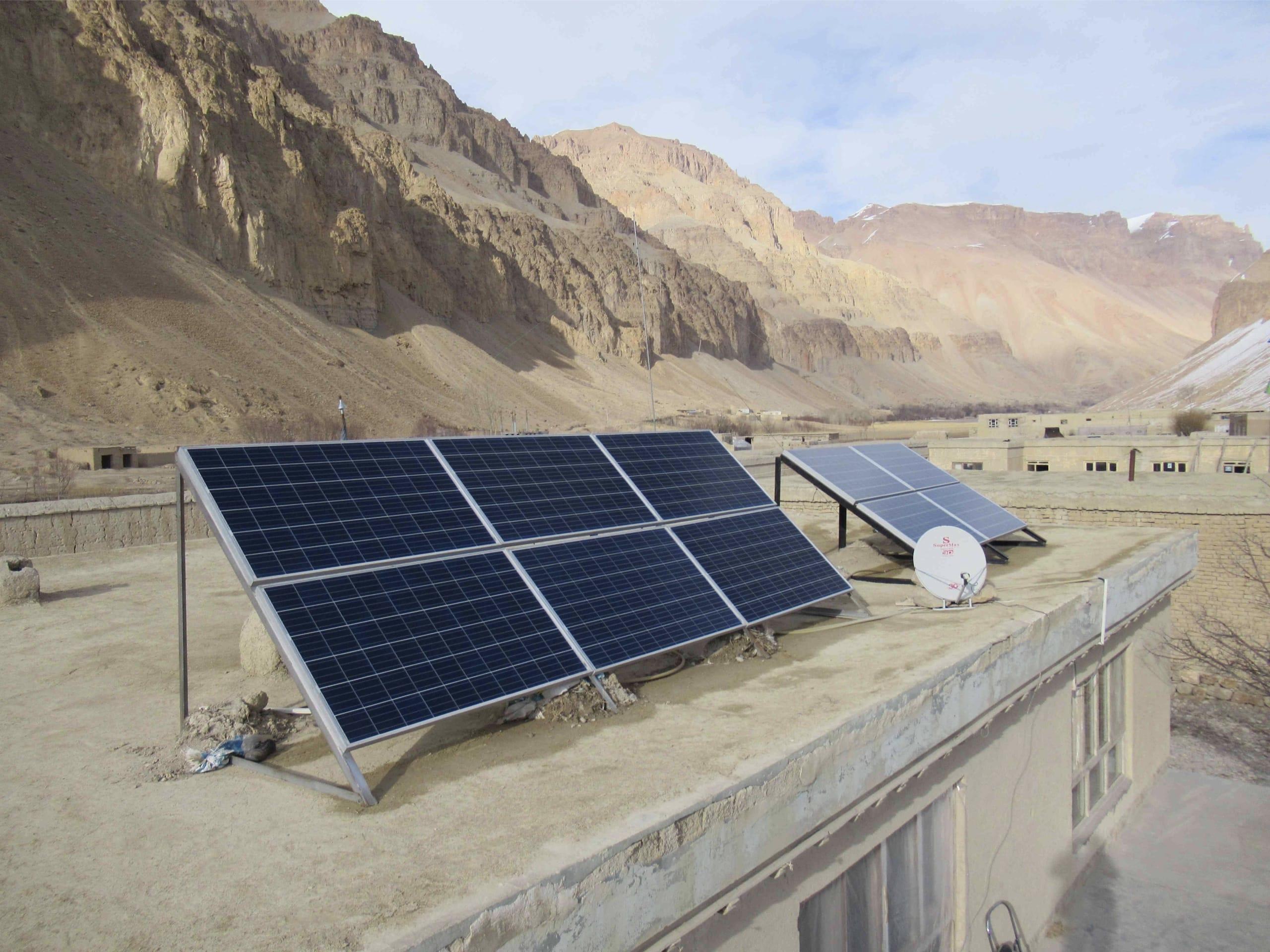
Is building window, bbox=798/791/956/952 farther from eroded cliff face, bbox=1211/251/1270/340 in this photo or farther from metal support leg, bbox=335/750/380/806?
eroded cliff face, bbox=1211/251/1270/340

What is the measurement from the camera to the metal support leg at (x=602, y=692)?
537cm

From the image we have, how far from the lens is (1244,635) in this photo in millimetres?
13977

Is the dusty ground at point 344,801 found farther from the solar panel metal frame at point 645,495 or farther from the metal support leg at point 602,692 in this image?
the solar panel metal frame at point 645,495

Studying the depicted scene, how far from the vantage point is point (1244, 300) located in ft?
343

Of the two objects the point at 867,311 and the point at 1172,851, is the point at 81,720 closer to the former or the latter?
the point at 1172,851

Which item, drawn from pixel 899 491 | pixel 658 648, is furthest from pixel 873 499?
pixel 658 648

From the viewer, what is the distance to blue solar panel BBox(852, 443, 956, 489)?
10.9 meters

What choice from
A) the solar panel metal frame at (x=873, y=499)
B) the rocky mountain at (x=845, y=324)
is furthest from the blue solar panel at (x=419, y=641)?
the rocky mountain at (x=845, y=324)

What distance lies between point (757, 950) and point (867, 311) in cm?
19499

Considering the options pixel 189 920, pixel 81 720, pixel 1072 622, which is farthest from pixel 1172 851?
pixel 81 720

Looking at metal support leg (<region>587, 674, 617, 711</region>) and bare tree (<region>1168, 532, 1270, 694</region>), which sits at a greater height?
metal support leg (<region>587, 674, 617, 711</region>)

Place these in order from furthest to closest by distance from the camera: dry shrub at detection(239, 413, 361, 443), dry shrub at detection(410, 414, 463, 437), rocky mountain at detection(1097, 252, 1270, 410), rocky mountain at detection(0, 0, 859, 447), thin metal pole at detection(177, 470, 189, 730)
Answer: rocky mountain at detection(1097, 252, 1270, 410), dry shrub at detection(410, 414, 463, 437), rocky mountain at detection(0, 0, 859, 447), dry shrub at detection(239, 413, 361, 443), thin metal pole at detection(177, 470, 189, 730)

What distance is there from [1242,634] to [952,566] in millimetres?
9363

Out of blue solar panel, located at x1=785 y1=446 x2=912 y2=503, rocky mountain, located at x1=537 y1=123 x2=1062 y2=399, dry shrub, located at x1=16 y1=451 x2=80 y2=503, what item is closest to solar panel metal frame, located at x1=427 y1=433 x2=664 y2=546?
blue solar panel, located at x1=785 y1=446 x2=912 y2=503
